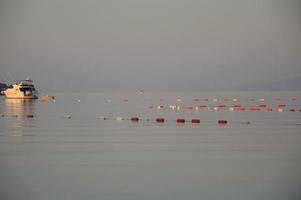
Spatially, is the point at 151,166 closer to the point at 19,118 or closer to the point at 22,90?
the point at 19,118

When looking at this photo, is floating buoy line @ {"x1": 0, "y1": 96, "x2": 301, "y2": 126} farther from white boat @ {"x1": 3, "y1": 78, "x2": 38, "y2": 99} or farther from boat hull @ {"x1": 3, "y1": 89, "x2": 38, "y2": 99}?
boat hull @ {"x1": 3, "y1": 89, "x2": 38, "y2": 99}

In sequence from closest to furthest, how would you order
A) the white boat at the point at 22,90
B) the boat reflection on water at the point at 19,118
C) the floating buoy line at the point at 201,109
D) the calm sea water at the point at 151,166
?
1. the calm sea water at the point at 151,166
2. the boat reflection on water at the point at 19,118
3. the floating buoy line at the point at 201,109
4. the white boat at the point at 22,90

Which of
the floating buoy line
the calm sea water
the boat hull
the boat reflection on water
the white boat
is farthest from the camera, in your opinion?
the boat hull

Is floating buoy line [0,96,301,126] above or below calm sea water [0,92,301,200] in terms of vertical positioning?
above

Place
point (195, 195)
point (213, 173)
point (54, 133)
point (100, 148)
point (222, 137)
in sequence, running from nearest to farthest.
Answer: point (195, 195) < point (213, 173) < point (100, 148) < point (222, 137) < point (54, 133)

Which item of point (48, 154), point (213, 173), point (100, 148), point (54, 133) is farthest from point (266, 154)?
point (54, 133)

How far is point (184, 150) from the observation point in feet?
90.9

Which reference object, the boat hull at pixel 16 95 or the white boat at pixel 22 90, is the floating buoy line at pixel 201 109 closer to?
the white boat at pixel 22 90

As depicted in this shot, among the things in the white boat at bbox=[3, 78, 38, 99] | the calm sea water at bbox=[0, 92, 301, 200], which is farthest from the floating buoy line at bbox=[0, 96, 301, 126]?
the white boat at bbox=[3, 78, 38, 99]

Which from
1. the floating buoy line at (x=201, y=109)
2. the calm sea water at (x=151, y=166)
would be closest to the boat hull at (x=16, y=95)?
the floating buoy line at (x=201, y=109)

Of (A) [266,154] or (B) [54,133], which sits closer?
(A) [266,154]

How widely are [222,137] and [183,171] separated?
516 inches

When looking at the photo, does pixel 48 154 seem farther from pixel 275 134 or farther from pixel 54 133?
pixel 275 134

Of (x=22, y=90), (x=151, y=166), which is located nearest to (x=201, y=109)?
(x=151, y=166)
